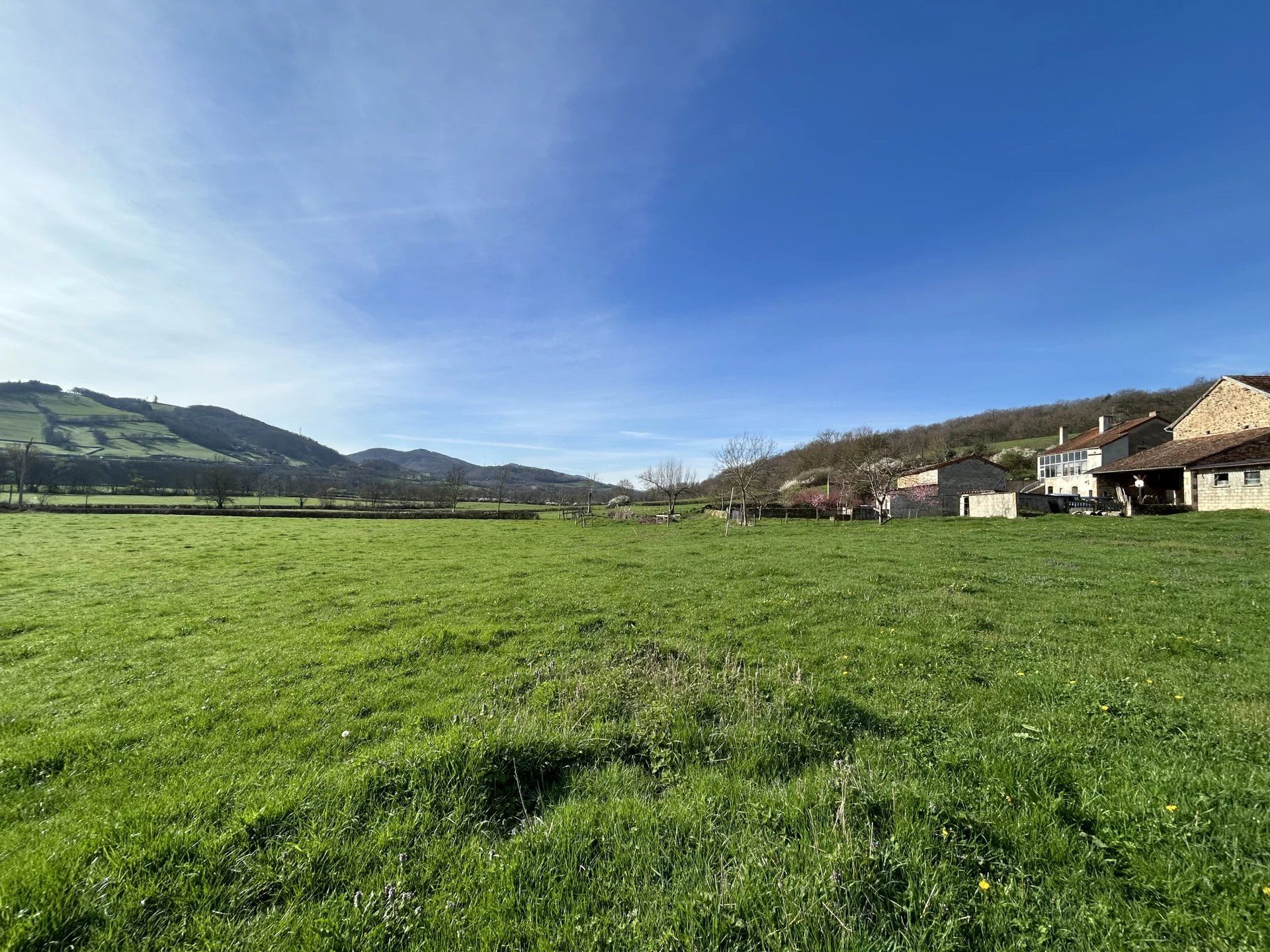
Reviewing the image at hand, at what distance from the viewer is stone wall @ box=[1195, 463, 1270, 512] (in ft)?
97.8

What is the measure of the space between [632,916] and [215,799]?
367 cm

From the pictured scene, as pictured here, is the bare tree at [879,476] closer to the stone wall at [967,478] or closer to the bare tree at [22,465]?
A: the stone wall at [967,478]

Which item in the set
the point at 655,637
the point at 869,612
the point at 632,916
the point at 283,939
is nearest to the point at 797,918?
the point at 632,916

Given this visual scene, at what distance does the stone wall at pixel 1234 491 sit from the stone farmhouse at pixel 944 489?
20603 millimetres

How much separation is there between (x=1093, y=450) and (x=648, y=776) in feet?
246

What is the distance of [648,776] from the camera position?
470 centimetres

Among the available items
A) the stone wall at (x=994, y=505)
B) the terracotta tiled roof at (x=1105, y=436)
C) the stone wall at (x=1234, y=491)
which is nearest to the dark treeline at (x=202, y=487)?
the stone wall at (x=994, y=505)

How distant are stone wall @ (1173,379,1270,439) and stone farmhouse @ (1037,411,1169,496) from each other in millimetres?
8962

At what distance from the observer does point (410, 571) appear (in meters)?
19.2

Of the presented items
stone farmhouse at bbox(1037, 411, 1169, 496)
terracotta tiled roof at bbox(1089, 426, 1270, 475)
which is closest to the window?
stone farmhouse at bbox(1037, 411, 1169, 496)

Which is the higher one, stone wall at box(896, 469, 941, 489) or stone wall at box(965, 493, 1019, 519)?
stone wall at box(896, 469, 941, 489)

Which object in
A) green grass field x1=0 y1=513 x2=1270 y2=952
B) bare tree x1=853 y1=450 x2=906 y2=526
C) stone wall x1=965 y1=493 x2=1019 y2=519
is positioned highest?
bare tree x1=853 y1=450 x2=906 y2=526

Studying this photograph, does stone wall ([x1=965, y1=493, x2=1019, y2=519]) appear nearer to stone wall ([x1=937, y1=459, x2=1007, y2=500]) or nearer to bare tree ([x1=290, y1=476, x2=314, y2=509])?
stone wall ([x1=937, y1=459, x2=1007, y2=500])

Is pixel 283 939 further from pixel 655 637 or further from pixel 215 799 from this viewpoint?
pixel 655 637
